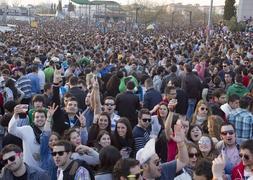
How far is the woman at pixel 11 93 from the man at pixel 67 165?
15.8 feet

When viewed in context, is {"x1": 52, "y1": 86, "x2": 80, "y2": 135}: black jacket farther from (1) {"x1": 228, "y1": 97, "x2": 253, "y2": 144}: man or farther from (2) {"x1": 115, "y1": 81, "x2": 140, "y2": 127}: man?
(1) {"x1": 228, "y1": 97, "x2": 253, "y2": 144}: man

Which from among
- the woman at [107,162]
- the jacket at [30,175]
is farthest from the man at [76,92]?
the jacket at [30,175]

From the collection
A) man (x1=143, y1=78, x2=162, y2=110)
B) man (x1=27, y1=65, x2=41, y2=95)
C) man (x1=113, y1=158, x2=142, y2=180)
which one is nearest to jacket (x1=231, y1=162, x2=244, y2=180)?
man (x1=113, y1=158, x2=142, y2=180)

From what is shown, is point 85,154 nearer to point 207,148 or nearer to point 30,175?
point 30,175

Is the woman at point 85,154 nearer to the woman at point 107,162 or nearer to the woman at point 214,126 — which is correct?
the woman at point 107,162

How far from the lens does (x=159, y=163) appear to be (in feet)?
17.3

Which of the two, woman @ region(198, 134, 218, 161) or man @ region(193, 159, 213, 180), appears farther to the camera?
woman @ region(198, 134, 218, 161)

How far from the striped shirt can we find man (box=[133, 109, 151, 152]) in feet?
14.9

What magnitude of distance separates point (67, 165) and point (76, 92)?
477cm

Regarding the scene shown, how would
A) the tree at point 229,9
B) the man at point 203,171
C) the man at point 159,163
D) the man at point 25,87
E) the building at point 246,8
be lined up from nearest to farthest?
1. the man at point 203,171
2. the man at point 159,163
3. the man at point 25,87
4. the tree at point 229,9
5. the building at point 246,8

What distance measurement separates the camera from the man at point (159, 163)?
511cm

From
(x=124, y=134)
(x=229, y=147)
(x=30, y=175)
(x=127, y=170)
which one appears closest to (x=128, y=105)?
(x=124, y=134)

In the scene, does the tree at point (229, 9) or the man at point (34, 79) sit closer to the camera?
the man at point (34, 79)

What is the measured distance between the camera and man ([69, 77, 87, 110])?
960 centimetres
